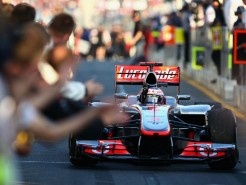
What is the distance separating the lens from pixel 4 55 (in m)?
6.87

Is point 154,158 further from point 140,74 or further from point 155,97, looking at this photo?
→ point 140,74

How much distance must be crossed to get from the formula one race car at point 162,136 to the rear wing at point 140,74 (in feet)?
2.31

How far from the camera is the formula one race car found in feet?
49.5

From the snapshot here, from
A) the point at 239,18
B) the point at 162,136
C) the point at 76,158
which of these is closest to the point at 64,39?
the point at 162,136

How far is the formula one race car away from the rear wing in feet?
2.31

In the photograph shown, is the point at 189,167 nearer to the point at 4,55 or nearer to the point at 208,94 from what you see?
the point at 4,55

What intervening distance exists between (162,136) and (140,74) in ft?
7.71

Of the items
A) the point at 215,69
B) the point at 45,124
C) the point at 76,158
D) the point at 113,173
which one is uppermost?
the point at 45,124

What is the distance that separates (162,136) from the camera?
14992mm

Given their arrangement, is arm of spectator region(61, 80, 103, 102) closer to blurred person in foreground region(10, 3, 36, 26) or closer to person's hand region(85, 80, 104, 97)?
person's hand region(85, 80, 104, 97)

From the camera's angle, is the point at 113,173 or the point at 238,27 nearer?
the point at 113,173

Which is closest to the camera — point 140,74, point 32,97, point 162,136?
point 32,97

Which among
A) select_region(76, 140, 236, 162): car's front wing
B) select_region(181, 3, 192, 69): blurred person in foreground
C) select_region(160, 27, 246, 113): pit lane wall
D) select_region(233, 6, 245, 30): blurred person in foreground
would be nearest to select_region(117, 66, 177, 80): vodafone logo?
select_region(76, 140, 236, 162): car's front wing

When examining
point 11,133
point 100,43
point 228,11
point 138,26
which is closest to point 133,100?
point 11,133
